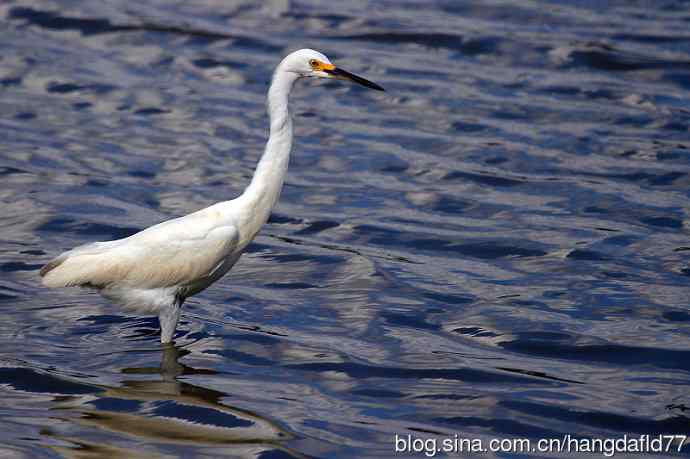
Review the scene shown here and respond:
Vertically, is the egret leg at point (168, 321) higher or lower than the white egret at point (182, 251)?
lower

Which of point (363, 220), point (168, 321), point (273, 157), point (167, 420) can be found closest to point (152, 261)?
point (168, 321)

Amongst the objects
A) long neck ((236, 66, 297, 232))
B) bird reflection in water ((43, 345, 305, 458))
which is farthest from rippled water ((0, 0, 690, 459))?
long neck ((236, 66, 297, 232))

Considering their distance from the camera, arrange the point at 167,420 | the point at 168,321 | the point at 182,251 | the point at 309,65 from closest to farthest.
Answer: the point at 167,420 → the point at 182,251 → the point at 168,321 → the point at 309,65

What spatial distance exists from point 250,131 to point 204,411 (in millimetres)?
7086

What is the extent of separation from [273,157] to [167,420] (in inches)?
82.8

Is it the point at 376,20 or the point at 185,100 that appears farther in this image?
the point at 376,20

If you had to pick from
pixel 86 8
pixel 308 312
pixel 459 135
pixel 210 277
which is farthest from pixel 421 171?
pixel 86 8

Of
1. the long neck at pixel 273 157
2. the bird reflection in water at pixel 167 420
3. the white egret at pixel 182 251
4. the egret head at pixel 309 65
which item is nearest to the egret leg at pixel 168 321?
the white egret at pixel 182 251

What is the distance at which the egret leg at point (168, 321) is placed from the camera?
28.0ft

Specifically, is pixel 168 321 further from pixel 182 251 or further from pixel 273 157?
pixel 273 157

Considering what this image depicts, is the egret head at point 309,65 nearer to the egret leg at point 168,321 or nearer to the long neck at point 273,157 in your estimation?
the long neck at point 273,157

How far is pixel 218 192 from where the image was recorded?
40.5 ft

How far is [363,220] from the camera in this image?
11633 mm

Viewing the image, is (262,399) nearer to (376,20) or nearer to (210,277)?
(210,277)
